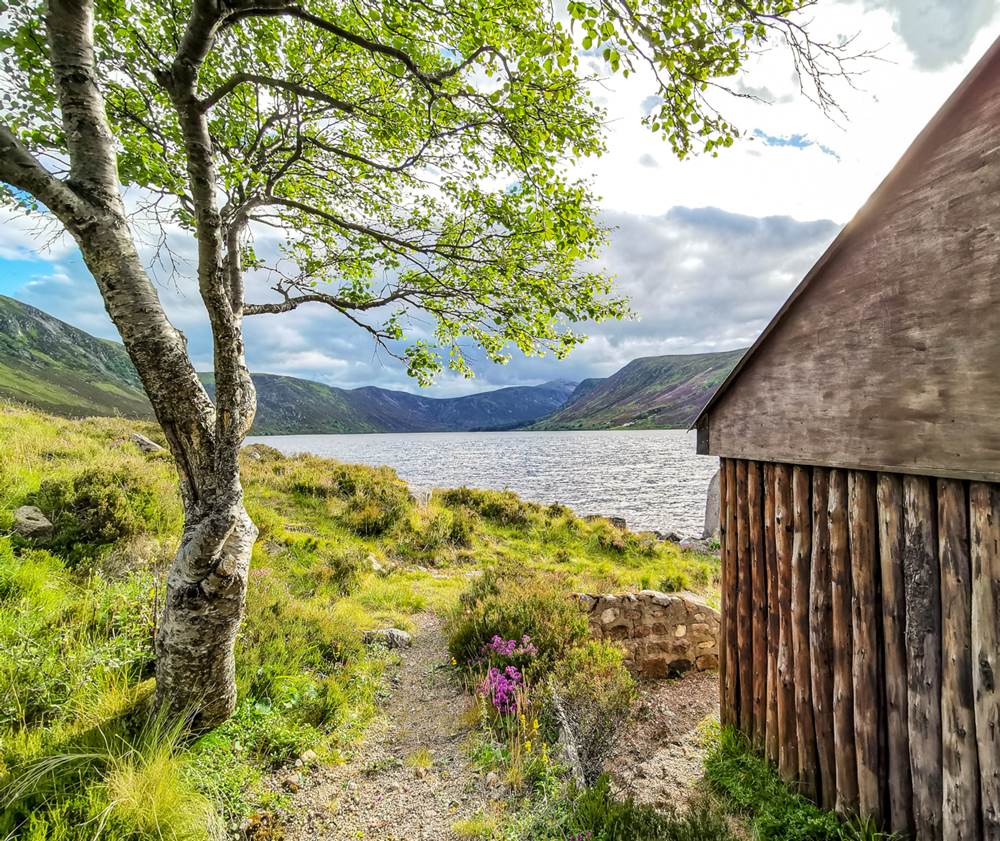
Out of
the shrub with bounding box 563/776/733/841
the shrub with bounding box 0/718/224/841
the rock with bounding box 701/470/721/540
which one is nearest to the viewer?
the shrub with bounding box 0/718/224/841

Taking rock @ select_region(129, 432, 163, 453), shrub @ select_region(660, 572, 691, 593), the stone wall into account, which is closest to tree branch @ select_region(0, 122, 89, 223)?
the stone wall

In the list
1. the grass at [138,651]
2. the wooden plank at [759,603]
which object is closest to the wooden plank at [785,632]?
the wooden plank at [759,603]

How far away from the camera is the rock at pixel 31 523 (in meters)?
5.91

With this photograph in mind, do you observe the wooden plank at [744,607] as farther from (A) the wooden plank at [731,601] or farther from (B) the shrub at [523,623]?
(B) the shrub at [523,623]

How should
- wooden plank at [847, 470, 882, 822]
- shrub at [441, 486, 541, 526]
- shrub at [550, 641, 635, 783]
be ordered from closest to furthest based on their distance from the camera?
wooden plank at [847, 470, 882, 822] → shrub at [550, 641, 635, 783] → shrub at [441, 486, 541, 526]

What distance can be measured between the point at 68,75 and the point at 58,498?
6180mm

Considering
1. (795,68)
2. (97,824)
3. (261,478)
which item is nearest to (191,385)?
(97,824)

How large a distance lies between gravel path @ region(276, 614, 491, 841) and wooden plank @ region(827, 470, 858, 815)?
2802mm

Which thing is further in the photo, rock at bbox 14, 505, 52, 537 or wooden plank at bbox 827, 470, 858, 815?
rock at bbox 14, 505, 52, 537

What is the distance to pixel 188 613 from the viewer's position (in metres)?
3.66

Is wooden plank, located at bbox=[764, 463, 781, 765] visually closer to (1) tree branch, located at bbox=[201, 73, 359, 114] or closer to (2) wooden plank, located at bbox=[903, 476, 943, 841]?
(2) wooden plank, located at bbox=[903, 476, 943, 841]

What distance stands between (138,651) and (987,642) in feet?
21.9

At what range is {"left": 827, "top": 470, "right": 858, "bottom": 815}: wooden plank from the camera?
329 cm

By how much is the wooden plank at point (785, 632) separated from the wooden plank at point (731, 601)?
68cm
